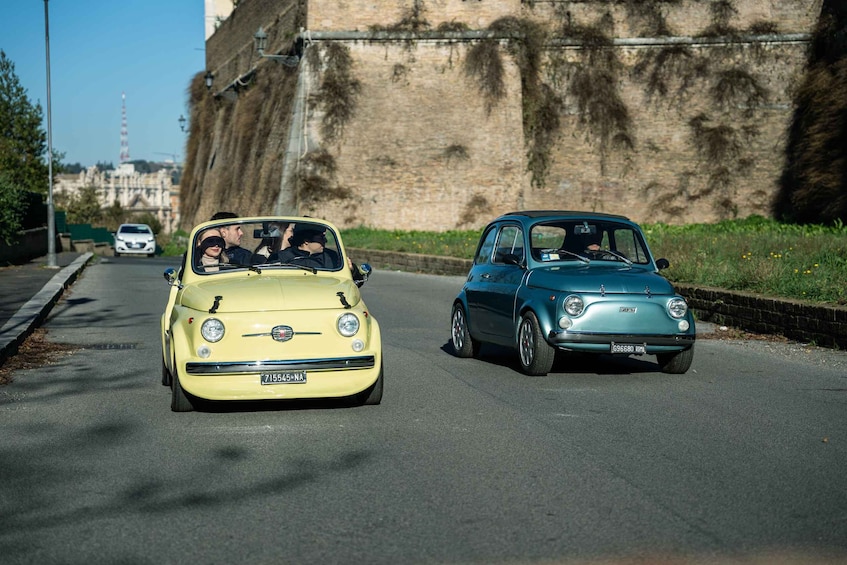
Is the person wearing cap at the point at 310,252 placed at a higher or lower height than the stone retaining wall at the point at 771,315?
higher

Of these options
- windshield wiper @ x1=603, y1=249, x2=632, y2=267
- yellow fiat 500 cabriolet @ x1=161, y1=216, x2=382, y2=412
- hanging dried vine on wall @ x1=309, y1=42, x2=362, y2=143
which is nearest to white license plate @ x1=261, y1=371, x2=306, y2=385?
yellow fiat 500 cabriolet @ x1=161, y1=216, x2=382, y2=412

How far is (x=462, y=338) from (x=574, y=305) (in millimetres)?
2289

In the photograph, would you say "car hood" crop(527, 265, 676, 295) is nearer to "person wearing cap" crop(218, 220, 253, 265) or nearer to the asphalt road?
the asphalt road

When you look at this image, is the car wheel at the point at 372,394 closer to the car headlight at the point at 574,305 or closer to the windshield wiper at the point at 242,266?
the windshield wiper at the point at 242,266

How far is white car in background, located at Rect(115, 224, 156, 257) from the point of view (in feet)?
170

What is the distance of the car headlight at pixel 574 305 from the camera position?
10602 millimetres

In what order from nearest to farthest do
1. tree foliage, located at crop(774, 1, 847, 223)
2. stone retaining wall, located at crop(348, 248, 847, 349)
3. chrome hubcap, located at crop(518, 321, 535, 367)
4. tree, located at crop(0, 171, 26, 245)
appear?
chrome hubcap, located at crop(518, 321, 535, 367) → stone retaining wall, located at crop(348, 248, 847, 349) → tree, located at crop(0, 171, 26, 245) → tree foliage, located at crop(774, 1, 847, 223)

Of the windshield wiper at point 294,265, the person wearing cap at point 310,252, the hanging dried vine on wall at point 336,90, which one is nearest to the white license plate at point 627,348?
the person wearing cap at point 310,252

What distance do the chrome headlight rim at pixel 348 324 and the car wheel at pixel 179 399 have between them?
1.29 meters

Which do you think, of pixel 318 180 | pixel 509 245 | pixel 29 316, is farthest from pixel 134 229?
pixel 509 245

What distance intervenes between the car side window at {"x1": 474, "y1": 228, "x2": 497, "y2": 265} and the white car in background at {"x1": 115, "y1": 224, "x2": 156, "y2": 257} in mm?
41141

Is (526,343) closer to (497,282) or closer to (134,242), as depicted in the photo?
(497,282)

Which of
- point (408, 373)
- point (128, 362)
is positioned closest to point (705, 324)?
point (408, 373)

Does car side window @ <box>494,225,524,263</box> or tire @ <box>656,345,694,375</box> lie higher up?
car side window @ <box>494,225,524,263</box>
